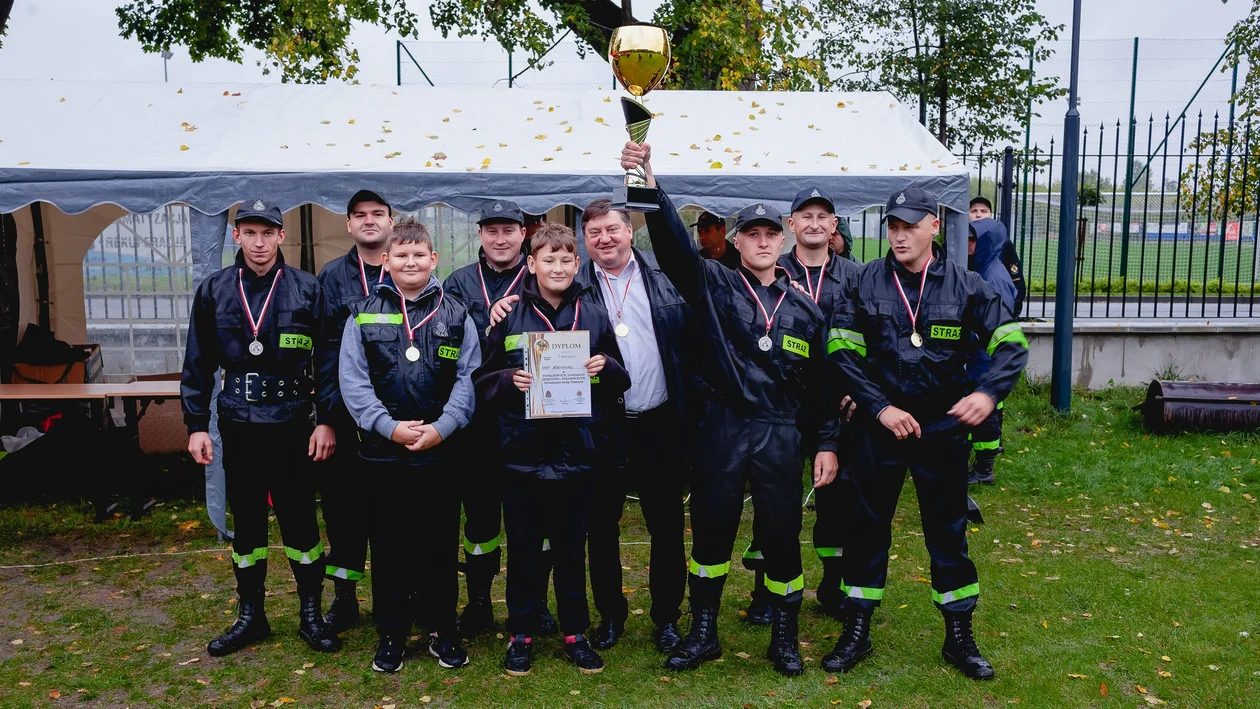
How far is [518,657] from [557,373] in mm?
1239

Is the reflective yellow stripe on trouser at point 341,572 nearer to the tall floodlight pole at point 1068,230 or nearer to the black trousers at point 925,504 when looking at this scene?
the black trousers at point 925,504

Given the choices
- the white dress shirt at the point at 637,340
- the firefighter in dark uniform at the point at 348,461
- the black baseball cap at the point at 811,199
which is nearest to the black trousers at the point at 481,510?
the firefighter in dark uniform at the point at 348,461

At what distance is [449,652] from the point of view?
427 cm

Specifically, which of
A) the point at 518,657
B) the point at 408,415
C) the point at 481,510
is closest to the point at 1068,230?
the point at 481,510

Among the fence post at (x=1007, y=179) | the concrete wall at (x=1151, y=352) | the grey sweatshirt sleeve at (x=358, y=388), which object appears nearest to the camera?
the grey sweatshirt sleeve at (x=358, y=388)

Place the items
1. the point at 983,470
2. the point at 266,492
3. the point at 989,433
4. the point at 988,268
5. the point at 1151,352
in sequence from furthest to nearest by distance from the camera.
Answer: the point at 1151,352 < the point at 988,268 < the point at 983,470 < the point at 989,433 < the point at 266,492

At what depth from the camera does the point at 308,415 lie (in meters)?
4.48

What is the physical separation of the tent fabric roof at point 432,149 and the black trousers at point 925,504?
108 inches

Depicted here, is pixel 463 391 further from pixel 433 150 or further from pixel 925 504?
pixel 433 150

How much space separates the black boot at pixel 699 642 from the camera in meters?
4.22

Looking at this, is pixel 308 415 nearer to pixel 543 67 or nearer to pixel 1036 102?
pixel 543 67

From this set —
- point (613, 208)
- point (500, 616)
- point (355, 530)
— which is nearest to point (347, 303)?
point (355, 530)

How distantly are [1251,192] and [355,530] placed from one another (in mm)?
11901

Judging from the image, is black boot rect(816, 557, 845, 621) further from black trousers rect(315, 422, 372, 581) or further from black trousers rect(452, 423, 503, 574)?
black trousers rect(315, 422, 372, 581)
